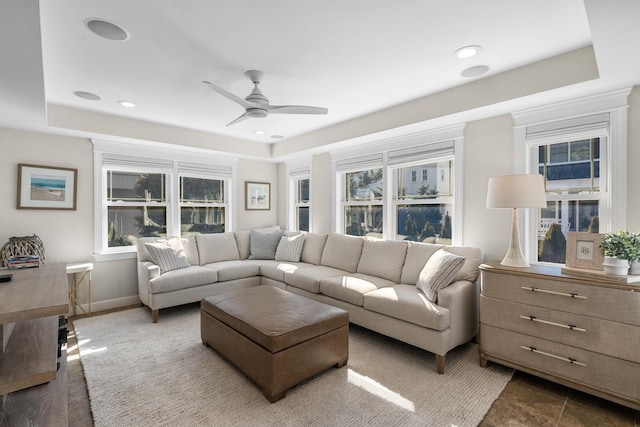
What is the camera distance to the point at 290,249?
484 cm

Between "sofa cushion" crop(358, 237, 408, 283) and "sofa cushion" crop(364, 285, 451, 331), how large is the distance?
393 millimetres

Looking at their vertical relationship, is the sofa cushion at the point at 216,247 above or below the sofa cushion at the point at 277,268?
above

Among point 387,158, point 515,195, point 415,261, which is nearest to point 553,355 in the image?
point 515,195

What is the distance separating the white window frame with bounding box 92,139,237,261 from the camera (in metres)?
4.14

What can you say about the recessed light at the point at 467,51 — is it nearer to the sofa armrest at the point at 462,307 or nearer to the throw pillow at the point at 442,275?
the throw pillow at the point at 442,275

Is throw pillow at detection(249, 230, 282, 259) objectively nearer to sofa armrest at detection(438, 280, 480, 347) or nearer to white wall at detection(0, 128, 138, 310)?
white wall at detection(0, 128, 138, 310)

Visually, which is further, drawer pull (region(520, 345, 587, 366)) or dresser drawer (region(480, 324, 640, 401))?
drawer pull (region(520, 345, 587, 366))

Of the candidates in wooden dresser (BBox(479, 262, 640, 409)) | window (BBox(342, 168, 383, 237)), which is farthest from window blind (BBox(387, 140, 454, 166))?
wooden dresser (BBox(479, 262, 640, 409))

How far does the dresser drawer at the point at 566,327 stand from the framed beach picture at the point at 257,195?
415 centimetres

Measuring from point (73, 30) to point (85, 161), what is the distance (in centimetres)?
252

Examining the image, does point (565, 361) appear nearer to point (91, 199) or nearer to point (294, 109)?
point (294, 109)

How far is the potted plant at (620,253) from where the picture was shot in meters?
2.10

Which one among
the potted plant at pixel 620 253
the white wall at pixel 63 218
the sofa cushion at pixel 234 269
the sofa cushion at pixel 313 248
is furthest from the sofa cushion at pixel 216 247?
the potted plant at pixel 620 253

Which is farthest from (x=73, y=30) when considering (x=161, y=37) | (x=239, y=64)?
(x=239, y=64)
